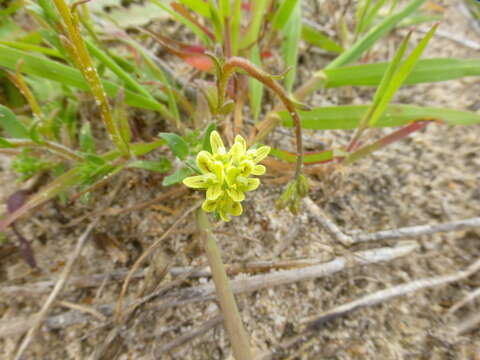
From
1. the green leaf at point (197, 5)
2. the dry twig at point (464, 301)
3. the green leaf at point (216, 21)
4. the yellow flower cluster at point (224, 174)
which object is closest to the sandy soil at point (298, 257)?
the dry twig at point (464, 301)

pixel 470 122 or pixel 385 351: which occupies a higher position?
pixel 470 122

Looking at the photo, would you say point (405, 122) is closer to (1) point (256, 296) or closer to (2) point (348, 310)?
(2) point (348, 310)

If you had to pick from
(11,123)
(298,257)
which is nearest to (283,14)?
(298,257)

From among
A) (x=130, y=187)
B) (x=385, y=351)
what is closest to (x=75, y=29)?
(x=130, y=187)

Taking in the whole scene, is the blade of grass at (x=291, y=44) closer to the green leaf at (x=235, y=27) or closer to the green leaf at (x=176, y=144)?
the green leaf at (x=235, y=27)

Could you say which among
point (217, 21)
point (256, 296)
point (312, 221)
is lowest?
point (256, 296)

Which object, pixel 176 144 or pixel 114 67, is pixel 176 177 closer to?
pixel 176 144
